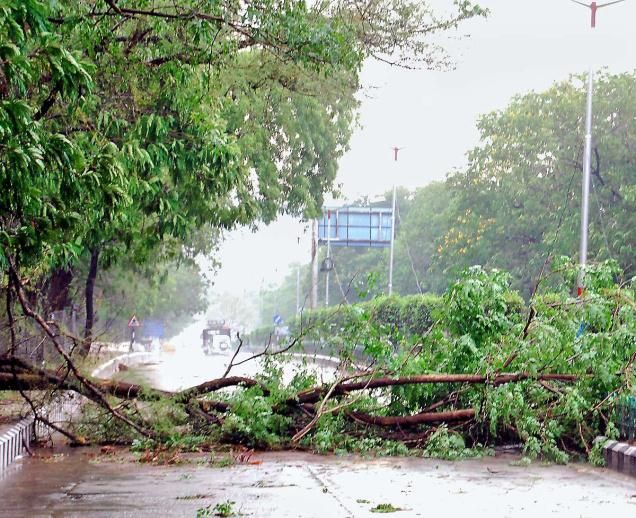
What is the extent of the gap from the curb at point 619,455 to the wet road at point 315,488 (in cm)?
23

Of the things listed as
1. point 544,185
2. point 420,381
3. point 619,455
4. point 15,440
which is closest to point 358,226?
point 544,185

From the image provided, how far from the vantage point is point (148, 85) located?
14.7m

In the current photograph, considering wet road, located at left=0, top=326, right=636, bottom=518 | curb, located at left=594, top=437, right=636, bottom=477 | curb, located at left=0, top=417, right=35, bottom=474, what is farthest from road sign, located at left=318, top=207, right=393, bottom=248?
curb, located at left=594, top=437, right=636, bottom=477

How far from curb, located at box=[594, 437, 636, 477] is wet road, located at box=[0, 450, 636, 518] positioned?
0.74 ft

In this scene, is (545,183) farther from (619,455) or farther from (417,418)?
(619,455)

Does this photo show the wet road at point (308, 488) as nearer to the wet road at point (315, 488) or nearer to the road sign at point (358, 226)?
the wet road at point (315, 488)

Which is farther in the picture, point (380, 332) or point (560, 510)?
point (380, 332)

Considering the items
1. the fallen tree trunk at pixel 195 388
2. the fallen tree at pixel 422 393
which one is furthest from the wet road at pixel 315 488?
the fallen tree trunk at pixel 195 388

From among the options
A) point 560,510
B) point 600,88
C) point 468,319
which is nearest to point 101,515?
point 560,510

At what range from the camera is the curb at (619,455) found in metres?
12.4

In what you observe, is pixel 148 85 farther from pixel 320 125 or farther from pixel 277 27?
pixel 320 125

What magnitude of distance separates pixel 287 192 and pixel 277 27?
803 inches

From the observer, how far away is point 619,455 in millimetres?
12875

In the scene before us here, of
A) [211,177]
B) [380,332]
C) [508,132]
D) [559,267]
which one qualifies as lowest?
[380,332]
